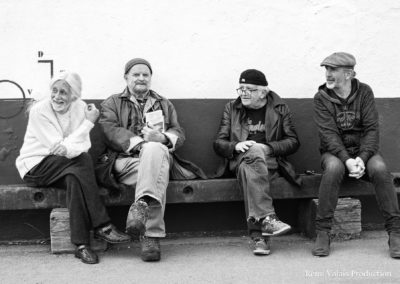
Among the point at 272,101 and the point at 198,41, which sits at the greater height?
the point at 198,41

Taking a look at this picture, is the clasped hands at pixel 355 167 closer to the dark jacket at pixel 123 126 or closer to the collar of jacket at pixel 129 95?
the dark jacket at pixel 123 126

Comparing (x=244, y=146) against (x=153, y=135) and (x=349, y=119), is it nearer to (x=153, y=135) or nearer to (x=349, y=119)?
(x=153, y=135)

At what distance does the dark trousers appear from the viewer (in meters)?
4.23

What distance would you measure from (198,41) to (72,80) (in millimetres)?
1205

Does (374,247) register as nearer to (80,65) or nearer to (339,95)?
(339,95)

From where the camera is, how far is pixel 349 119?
4777mm

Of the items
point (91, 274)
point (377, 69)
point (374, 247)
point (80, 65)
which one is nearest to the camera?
point (91, 274)

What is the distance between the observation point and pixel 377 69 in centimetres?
532

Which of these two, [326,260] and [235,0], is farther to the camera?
[235,0]

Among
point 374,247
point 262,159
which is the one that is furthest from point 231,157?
point 374,247

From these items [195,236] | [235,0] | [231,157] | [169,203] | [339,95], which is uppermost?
[235,0]

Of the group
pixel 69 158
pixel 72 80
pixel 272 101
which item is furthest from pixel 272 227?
pixel 72 80

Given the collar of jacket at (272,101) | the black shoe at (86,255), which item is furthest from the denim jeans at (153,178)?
the collar of jacket at (272,101)

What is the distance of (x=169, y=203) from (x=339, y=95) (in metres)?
1.70
